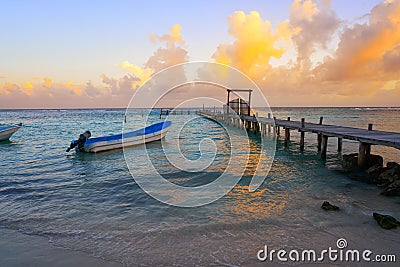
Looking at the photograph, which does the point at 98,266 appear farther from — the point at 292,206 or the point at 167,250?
the point at 292,206

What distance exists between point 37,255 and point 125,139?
13.9 metres

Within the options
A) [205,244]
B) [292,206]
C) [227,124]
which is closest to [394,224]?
[292,206]

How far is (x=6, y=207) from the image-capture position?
7.98 m

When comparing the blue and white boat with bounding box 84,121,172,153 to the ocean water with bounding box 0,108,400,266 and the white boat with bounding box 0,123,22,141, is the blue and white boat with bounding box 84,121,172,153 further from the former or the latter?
the white boat with bounding box 0,123,22,141

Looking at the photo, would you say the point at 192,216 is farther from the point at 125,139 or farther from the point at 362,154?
the point at 125,139

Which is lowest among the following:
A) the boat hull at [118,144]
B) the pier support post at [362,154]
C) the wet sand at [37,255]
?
the wet sand at [37,255]

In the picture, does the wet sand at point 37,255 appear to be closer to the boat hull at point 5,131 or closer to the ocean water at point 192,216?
the ocean water at point 192,216
